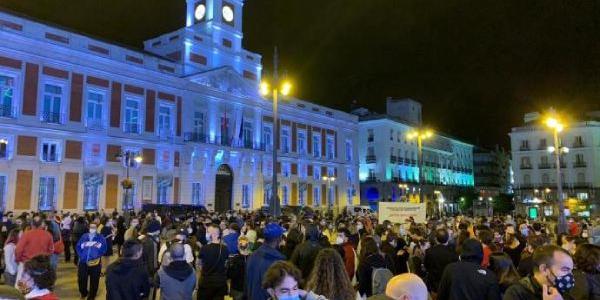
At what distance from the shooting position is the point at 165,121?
37594mm

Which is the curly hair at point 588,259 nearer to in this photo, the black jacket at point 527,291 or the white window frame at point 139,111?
the black jacket at point 527,291

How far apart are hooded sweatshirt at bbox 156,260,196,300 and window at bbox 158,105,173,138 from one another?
32254mm

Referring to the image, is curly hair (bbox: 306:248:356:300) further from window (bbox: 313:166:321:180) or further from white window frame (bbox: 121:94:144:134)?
window (bbox: 313:166:321:180)

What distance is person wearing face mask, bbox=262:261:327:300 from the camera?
12.6 feet

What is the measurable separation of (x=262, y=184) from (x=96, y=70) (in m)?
18.1

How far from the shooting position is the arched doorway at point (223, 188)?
41.0 meters

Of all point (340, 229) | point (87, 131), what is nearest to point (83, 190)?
point (87, 131)

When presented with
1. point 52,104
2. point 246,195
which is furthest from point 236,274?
point 246,195

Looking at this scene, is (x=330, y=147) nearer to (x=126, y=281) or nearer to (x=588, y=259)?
(x=126, y=281)

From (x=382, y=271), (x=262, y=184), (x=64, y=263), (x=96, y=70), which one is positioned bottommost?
(x=64, y=263)

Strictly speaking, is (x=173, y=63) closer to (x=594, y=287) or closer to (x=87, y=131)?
(x=87, y=131)

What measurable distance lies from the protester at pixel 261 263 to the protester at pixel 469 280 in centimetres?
203

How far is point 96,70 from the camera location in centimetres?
3322

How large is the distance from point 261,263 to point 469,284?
243 cm
